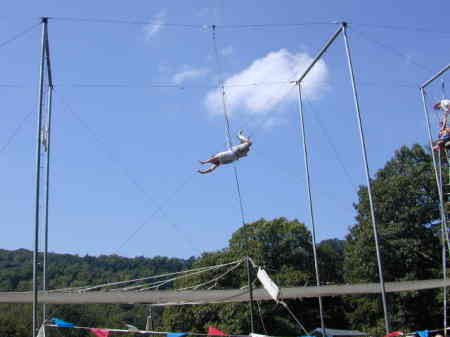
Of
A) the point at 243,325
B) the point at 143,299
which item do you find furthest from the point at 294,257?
the point at 143,299

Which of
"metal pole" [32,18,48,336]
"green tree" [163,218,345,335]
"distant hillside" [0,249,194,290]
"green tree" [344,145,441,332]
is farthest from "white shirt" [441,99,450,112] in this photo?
"distant hillside" [0,249,194,290]

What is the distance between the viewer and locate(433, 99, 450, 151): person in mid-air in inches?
515

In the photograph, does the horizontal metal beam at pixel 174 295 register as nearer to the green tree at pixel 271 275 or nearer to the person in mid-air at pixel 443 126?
the person in mid-air at pixel 443 126

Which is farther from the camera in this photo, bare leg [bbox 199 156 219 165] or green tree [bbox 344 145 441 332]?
green tree [bbox 344 145 441 332]

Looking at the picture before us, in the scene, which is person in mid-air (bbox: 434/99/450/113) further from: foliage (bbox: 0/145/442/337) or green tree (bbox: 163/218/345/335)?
green tree (bbox: 163/218/345/335)

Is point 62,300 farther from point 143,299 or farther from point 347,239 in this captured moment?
point 347,239

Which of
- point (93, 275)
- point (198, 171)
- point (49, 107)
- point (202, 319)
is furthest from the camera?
point (93, 275)

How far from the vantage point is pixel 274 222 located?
1056 inches

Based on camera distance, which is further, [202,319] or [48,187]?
[202,319]

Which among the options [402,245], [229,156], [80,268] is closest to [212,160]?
[229,156]

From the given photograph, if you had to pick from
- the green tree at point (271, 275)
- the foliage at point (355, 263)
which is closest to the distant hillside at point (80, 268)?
the foliage at point (355, 263)

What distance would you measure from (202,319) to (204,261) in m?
3.17

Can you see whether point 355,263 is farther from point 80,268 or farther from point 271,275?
point 80,268

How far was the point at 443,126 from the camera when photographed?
13.5 m
